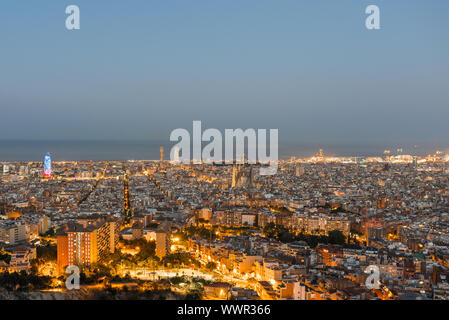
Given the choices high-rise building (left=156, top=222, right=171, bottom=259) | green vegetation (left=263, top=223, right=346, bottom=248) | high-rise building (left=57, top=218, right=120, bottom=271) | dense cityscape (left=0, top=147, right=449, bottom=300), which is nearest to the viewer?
dense cityscape (left=0, top=147, right=449, bottom=300)

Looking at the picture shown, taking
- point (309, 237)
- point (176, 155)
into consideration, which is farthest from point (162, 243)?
point (176, 155)

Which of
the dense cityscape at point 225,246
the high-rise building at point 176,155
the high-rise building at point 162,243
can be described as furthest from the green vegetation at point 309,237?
the high-rise building at point 176,155

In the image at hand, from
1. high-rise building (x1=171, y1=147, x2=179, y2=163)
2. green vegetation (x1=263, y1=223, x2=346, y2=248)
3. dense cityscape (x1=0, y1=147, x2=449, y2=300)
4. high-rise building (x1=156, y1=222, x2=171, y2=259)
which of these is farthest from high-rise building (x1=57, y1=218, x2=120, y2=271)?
high-rise building (x1=171, y1=147, x2=179, y2=163)

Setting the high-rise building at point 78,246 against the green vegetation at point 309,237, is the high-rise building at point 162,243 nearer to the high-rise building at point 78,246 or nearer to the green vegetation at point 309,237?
the high-rise building at point 78,246

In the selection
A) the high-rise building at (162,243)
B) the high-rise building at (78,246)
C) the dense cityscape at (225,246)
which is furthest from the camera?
the high-rise building at (162,243)

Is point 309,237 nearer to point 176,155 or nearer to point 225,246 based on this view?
point 225,246

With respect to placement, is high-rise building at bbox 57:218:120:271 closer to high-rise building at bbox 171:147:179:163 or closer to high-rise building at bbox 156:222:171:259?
high-rise building at bbox 156:222:171:259

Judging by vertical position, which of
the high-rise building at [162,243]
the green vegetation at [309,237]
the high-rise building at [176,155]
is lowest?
the green vegetation at [309,237]
